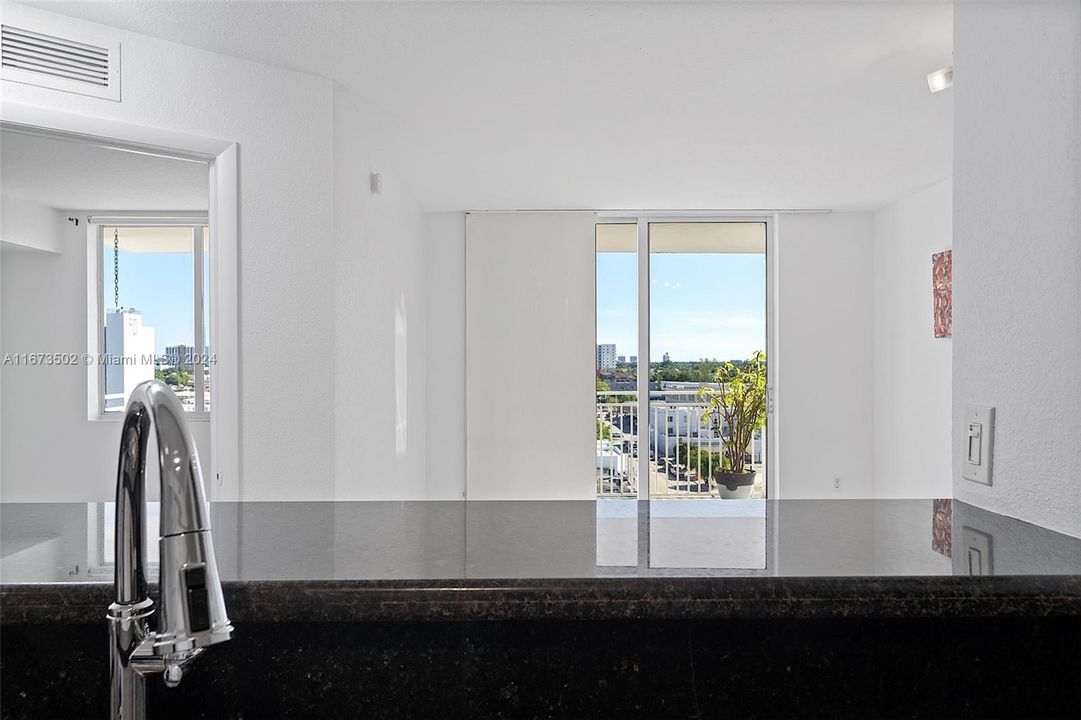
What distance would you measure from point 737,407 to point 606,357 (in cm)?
118

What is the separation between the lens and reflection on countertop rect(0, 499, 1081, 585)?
81cm

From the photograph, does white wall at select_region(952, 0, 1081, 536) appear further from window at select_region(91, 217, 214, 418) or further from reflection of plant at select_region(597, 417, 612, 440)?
reflection of plant at select_region(597, 417, 612, 440)

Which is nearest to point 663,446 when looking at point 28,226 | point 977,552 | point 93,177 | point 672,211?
point 672,211

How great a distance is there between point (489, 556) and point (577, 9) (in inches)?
78.9

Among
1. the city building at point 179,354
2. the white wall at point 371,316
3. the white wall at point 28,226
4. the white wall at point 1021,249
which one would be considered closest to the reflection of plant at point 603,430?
the white wall at point 371,316

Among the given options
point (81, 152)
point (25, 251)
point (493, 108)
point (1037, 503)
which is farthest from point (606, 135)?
point (1037, 503)

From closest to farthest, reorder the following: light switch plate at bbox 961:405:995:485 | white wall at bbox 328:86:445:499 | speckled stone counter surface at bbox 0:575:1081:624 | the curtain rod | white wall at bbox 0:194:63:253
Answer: speckled stone counter surface at bbox 0:575:1081:624 < light switch plate at bbox 961:405:995:485 < white wall at bbox 0:194:63:253 < white wall at bbox 328:86:445:499 < the curtain rod

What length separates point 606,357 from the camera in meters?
5.68

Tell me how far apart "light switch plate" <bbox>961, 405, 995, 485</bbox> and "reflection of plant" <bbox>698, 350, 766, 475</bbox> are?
4.54 metres

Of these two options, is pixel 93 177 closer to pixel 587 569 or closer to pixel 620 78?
pixel 620 78

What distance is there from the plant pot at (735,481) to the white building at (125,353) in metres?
4.42

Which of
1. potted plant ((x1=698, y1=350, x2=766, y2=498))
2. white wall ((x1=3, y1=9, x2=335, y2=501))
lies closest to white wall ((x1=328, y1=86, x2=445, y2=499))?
white wall ((x1=3, y1=9, x2=335, y2=501))

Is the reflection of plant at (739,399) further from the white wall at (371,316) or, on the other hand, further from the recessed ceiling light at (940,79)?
the recessed ceiling light at (940,79)

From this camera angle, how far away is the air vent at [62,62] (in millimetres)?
2152
